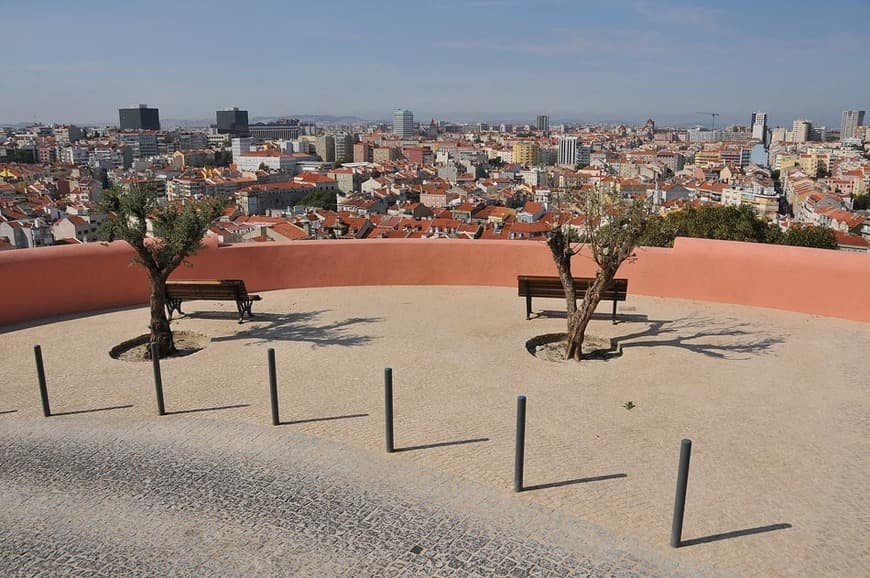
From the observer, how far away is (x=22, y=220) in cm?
6450

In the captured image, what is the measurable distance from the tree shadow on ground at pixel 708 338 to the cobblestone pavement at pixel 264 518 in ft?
13.7

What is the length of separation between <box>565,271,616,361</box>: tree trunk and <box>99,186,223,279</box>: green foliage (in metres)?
4.50

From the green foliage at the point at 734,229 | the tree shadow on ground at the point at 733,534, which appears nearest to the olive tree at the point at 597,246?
the tree shadow on ground at the point at 733,534

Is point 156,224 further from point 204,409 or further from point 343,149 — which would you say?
point 343,149

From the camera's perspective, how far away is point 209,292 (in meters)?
9.11

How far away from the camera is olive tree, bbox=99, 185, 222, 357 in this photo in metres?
7.88

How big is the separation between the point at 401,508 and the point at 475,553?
697mm

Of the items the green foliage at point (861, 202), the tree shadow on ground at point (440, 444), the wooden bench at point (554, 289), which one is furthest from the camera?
the green foliage at point (861, 202)

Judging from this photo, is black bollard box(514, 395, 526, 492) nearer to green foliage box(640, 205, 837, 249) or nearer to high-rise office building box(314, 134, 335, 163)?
green foliage box(640, 205, 837, 249)

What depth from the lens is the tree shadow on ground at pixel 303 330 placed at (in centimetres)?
834

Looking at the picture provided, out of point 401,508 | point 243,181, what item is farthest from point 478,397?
point 243,181

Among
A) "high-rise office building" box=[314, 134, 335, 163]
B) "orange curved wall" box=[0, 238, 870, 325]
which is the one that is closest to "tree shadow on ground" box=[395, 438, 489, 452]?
"orange curved wall" box=[0, 238, 870, 325]

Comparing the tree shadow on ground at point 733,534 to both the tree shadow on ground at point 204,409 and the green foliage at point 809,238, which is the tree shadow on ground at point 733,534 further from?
the green foliage at point 809,238

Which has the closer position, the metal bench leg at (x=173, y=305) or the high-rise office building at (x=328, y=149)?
the metal bench leg at (x=173, y=305)
